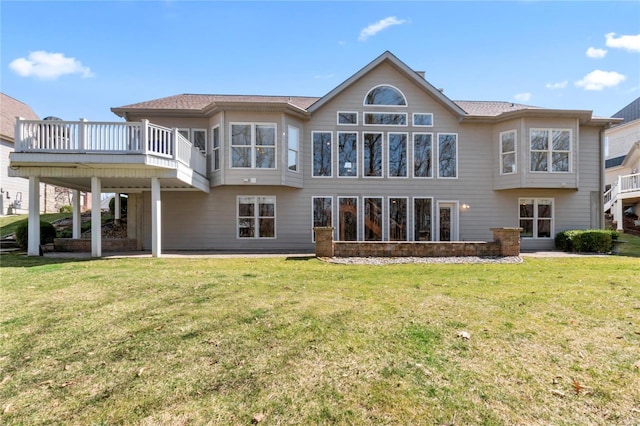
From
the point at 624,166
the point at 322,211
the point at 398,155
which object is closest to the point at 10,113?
the point at 322,211

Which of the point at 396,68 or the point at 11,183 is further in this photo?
the point at 11,183

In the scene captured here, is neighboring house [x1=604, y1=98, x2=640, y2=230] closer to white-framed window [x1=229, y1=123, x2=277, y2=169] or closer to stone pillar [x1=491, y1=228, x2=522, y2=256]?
stone pillar [x1=491, y1=228, x2=522, y2=256]

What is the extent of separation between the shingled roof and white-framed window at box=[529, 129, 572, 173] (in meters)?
27.8

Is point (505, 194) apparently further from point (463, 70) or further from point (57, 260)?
point (57, 260)

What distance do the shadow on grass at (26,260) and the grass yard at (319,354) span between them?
3.18 metres

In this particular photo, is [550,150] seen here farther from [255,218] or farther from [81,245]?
[81,245]

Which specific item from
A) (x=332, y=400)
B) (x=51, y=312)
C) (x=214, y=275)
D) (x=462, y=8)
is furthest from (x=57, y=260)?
(x=462, y=8)

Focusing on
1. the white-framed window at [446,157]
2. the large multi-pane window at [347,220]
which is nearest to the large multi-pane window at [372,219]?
the large multi-pane window at [347,220]

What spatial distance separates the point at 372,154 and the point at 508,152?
18.1 feet

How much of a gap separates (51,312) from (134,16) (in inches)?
431

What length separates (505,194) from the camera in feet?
44.8

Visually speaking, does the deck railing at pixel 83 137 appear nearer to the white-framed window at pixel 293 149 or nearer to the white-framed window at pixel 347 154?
the white-framed window at pixel 293 149

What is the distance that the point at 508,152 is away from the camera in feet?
43.6

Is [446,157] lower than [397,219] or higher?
higher
